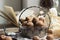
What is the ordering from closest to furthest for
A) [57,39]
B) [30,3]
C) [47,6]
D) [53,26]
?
1. [57,39]
2. [53,26]
3. [47,6]
4. [30,3]

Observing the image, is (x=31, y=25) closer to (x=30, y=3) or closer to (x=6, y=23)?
(x=6, y=23)

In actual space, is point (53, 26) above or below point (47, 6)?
below

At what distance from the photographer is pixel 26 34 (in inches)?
38.2

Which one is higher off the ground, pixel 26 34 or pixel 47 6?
pixel 47 6

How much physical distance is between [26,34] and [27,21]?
9cm

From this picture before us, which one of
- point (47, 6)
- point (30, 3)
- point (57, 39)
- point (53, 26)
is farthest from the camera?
point (30, 3)

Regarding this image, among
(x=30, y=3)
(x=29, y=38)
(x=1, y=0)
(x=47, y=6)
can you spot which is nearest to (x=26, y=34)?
(x=29, y=38)

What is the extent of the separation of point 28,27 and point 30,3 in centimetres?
133

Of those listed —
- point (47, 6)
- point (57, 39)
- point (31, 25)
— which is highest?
point (47, 6)

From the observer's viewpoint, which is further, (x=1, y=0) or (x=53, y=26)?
(x=1, y=0)

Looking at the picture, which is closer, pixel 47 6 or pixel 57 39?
pixel 57 39

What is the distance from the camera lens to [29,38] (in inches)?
37.9

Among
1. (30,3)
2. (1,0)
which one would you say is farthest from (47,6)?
(1,0)

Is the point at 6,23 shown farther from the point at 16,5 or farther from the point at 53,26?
the point at 16,5
